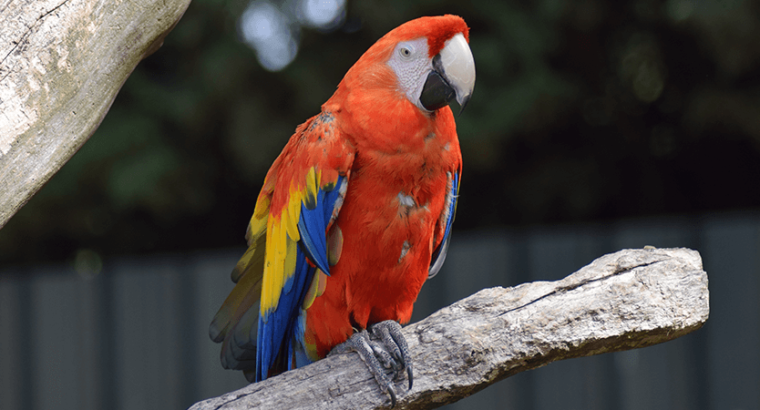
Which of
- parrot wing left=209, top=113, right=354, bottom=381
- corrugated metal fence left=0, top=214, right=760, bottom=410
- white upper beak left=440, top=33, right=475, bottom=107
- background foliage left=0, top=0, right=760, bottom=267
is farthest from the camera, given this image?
background foliage left=0, top=0, right=760, bottom=267

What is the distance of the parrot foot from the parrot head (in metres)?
0.62

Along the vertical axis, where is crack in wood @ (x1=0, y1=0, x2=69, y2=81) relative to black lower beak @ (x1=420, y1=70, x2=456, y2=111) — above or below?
above

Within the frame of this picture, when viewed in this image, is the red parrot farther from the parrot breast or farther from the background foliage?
the background foliage

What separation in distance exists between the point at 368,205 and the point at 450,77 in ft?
1.30

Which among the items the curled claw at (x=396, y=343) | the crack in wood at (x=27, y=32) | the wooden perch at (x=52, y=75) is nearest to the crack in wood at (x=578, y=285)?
the curled claw at (x=396, y=343)

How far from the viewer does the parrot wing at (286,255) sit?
63.4 inches

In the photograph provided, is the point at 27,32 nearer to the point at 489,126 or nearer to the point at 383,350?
the point at 383,350

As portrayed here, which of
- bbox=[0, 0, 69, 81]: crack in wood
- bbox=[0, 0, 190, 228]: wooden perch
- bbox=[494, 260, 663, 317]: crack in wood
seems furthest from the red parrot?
bbox=[0, 0, 69, 81]: crack in wood

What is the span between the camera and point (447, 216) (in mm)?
1827

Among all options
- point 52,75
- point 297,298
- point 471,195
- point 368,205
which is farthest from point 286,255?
point 471,195

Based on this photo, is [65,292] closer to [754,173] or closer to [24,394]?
[24,394]

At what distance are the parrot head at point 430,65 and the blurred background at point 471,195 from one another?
68.5 inches

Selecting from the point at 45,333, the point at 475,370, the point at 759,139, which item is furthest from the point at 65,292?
the point at 759,139

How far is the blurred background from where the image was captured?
117 inches
